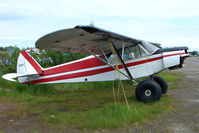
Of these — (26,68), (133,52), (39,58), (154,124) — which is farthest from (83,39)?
(39,58)

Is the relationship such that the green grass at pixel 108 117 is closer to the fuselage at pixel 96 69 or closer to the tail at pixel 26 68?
the fuselage at pixel 96 69

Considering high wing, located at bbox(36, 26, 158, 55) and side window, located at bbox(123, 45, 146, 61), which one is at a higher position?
high wing, located at bbox(36, 26, 158, 55)

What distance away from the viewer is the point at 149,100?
5801 millimetres

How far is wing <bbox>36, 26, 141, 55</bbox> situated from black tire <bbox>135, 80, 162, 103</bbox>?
5.37ft

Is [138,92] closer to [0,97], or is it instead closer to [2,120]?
[2,120]

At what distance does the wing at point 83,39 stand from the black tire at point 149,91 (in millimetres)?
1636

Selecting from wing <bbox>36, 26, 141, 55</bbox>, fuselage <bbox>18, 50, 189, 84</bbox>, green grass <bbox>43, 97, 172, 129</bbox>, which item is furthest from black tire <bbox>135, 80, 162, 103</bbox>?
wing <bbox>36, 26, 141, 55</bbox>

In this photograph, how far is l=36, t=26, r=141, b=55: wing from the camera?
181 inches

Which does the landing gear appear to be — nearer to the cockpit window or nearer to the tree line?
the cockpit window

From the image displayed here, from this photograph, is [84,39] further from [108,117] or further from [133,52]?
[108,117]

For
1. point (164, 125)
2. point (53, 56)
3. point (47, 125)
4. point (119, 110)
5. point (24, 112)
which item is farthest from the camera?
point (53, 56)

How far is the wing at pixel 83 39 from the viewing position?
4.60 meters

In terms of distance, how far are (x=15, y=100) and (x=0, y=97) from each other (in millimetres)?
895

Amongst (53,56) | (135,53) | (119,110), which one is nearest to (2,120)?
(119,110)
